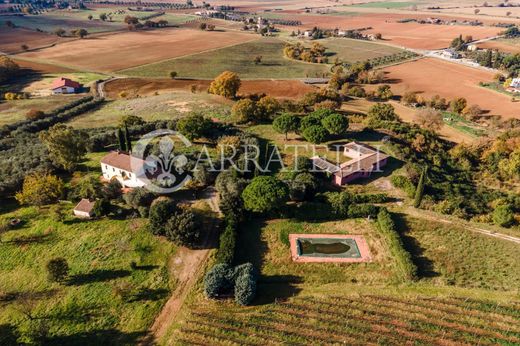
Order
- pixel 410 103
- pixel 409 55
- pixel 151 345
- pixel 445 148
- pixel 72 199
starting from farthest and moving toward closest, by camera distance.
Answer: pixel 409 55, pixel 410 103, pixel 445 148, pixel 72 199, pixel 151 345

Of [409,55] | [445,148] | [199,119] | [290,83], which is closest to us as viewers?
[199,119]

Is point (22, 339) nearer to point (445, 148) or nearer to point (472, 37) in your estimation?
point (445, 148)

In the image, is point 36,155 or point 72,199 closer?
point 72,199

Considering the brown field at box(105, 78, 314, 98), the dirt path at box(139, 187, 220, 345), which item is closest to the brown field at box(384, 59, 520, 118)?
the brown field at box(105, 78, 314, 98)

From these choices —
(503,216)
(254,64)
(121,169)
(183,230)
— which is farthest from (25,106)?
(503,216)

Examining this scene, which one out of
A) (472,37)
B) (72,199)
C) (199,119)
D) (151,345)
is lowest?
(151,345)

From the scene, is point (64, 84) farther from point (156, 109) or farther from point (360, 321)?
point (360, 321)

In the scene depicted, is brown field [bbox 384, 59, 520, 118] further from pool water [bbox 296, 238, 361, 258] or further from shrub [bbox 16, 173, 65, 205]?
shrub [bbox 16, 173, 65, 205]

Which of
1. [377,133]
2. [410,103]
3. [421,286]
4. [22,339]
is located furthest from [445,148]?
[22,339]
